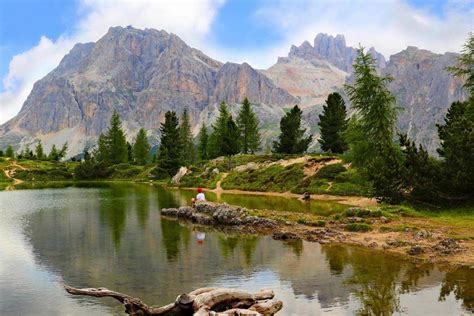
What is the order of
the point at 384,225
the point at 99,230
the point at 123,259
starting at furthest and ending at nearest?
the point at 99,230 < the point at 384,225 < the point at 123,259

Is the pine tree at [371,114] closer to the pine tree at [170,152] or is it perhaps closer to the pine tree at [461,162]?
the pine tree at [461,162]

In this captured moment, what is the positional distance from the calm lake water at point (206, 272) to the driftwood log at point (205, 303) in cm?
114

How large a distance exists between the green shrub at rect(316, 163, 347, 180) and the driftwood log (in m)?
50.3

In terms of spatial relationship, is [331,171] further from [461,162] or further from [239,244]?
[239,244]

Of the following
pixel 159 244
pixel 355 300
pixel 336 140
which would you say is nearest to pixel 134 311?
pixel 355 300

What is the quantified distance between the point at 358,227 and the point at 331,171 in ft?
113

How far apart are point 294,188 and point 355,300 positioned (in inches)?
1923

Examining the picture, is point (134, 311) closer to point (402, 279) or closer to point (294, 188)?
point (402, 279)

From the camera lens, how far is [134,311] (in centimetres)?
1462

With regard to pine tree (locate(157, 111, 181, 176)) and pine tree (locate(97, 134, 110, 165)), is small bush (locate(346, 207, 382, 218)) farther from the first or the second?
pine tree (locate(97, 134, 110, 165))

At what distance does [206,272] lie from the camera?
2169 centimetres

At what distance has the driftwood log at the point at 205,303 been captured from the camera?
13.9 m

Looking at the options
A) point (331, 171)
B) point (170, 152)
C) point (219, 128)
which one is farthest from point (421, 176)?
point (219, 128)

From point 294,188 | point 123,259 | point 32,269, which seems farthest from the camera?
point 294,188
